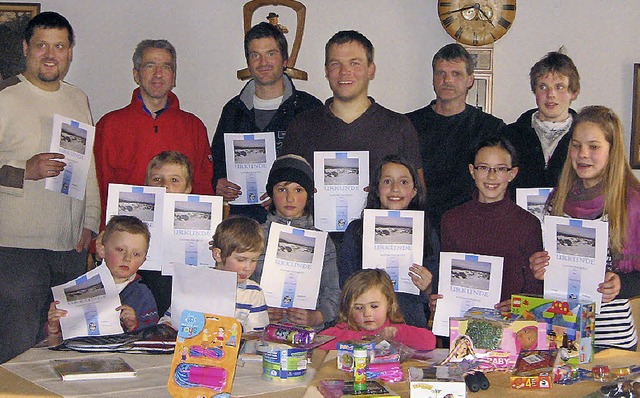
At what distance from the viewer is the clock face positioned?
587 centimetres

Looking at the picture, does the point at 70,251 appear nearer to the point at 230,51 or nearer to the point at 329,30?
the point at 230,51

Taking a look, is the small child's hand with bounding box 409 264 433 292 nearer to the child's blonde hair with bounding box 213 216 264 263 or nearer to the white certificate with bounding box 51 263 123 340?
the child's blonde hair with bounding box 213 216 264 263

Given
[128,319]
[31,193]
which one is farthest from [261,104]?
[128,319]

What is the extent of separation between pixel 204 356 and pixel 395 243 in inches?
63.3

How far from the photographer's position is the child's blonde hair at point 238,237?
12.3 ft

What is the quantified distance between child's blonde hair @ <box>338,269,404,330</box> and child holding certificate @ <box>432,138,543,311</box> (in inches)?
24.7

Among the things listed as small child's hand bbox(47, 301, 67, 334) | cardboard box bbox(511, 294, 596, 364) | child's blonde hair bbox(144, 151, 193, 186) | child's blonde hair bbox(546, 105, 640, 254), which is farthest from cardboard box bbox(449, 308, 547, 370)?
child's blonde hair bbox(144, 151, 193, 186)

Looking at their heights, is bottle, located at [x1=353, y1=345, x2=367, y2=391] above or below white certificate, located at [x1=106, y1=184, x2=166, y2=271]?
below

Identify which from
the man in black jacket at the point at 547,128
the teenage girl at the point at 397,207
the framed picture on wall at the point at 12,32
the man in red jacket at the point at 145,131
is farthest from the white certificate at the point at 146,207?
the framed picture on wall at the point at 12,32

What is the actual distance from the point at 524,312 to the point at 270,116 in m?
2.20

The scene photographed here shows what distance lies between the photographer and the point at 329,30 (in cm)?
614

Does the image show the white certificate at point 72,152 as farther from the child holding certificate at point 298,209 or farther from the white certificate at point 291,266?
the white certificate at point 291,266

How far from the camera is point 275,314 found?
4.01 m

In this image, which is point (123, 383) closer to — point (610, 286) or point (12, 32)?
point (610, 286)
